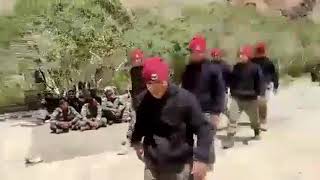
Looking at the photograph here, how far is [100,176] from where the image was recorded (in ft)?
27.3

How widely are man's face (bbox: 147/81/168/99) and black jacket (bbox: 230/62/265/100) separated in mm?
4688

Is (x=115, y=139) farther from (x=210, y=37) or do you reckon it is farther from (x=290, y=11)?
(x=290, y=11)

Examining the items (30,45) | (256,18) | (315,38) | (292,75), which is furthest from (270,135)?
(256,18)

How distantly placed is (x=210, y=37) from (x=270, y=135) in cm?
1365

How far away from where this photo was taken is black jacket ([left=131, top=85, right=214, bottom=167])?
15.3ft

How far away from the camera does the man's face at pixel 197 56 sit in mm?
6613

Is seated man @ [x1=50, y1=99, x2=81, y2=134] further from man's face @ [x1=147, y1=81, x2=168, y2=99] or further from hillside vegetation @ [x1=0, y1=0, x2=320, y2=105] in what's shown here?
man's face @ [x1=147, y1=81, x2=168, y2=99]

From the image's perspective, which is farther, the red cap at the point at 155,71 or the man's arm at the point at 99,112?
the man's arm at the point at 99,112

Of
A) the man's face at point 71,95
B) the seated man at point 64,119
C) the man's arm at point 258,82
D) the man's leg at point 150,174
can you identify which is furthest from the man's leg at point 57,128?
the man's leg at point 150,174

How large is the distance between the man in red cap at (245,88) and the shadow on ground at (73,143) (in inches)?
68.3

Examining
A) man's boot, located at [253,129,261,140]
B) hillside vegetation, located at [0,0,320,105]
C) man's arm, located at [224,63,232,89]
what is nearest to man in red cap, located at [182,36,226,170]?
man's arm, located at [224,63,232,89]

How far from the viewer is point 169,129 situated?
4762 mm

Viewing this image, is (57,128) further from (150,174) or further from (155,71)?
(155,71)

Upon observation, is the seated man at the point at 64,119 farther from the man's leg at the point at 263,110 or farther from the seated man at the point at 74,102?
the man's leg at the point at 263,110
